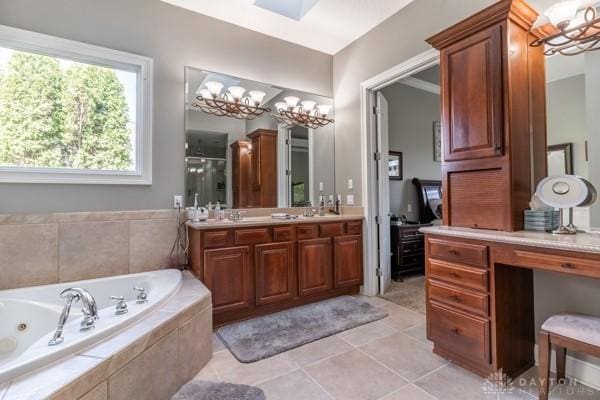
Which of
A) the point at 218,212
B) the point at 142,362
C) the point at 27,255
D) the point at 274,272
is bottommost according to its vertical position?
the point at 142,362

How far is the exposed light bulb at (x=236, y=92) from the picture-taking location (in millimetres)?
3131

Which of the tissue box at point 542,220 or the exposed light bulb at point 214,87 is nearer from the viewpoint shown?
the tissue box at point 542,220

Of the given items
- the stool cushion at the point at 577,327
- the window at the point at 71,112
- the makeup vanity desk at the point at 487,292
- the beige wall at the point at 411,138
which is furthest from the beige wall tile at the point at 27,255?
the beige wall at the point at 411,138

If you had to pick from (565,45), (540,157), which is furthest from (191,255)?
(565,45)

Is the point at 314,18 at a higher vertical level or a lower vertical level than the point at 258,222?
higher

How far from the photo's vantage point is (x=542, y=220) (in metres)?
1.80

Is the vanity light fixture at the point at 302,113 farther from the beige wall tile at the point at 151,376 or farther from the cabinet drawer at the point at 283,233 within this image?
the beige wall tile at the point at 151,376

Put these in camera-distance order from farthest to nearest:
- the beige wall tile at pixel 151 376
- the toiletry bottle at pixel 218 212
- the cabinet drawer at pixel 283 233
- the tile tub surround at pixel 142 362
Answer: the toiletry bottle at pixel 218 212, the cabinet drawer at pixel 283 233, the beige wall tile at pixel 151 376, the tile tub surround at pixel 142 362

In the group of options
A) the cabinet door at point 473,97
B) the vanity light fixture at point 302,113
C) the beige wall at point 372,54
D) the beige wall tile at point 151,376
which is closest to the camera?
the beige wall tile at point 151,376

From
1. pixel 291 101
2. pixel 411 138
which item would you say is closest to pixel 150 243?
pixel 291 101

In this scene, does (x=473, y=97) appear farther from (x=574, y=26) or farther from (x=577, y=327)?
(x=577, y=327)

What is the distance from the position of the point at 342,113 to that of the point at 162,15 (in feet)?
7.19

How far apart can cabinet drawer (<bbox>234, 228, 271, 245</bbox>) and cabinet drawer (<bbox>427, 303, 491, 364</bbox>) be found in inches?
58.6

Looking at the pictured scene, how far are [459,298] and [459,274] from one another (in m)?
0.15
